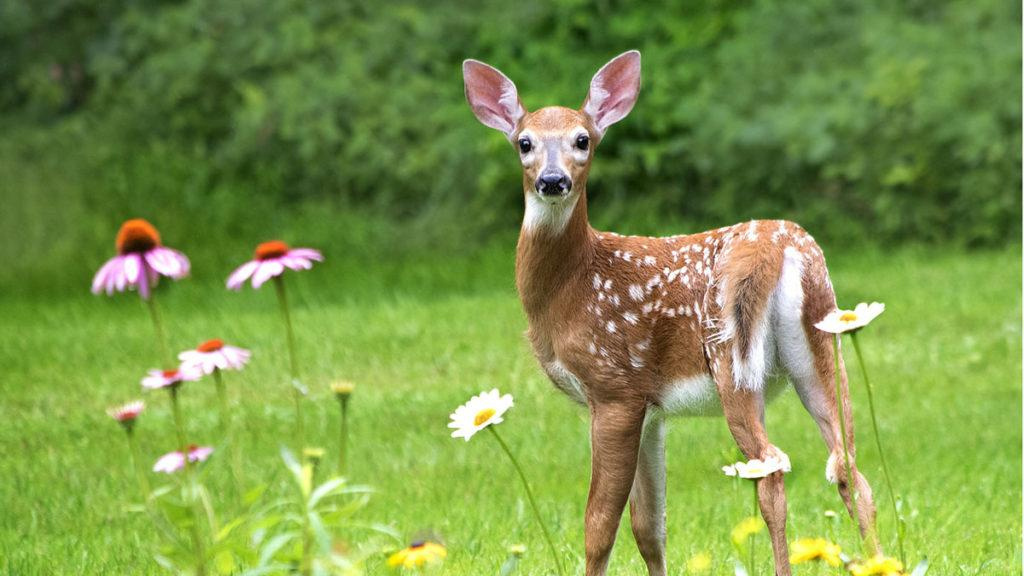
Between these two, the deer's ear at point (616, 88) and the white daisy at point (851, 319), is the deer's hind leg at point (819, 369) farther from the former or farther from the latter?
the deer's ear at point (616, 88)

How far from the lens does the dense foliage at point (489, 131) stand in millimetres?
13094

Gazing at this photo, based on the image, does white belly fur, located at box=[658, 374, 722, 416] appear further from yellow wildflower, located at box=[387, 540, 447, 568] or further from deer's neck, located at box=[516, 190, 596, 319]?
yellow wildflower, located at box=[387, 540, 447, 568]

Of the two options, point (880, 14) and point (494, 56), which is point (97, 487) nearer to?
point (494, 56)

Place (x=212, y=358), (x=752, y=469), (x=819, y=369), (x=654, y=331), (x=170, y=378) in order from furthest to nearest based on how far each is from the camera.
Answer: (x=654, y=331)
(x=819, y=369)
(x=212, y=358)
(x=170, y=378)
(x=752, y=469)

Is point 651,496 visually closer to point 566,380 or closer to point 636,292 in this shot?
point 566,380

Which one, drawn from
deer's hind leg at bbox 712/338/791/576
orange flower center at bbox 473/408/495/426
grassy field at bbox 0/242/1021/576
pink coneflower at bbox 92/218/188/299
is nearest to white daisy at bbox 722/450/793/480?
grassy field at bbox 0/242/1021/576

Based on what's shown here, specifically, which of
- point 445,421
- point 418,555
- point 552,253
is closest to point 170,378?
point 418,555

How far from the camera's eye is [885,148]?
13.2 metres

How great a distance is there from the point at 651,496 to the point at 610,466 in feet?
1.06

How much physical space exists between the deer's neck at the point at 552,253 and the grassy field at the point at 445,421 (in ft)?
1.33

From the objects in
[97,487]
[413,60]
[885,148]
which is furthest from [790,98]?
[97,487]

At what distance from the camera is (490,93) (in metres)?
4.56

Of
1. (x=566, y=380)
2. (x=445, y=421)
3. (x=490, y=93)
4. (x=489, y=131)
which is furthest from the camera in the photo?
(x=489, y=131)

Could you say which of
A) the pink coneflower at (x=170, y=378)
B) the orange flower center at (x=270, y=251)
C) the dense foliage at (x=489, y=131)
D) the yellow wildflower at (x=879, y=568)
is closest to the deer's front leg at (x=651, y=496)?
the orange flower center at (x=270, y=251)
